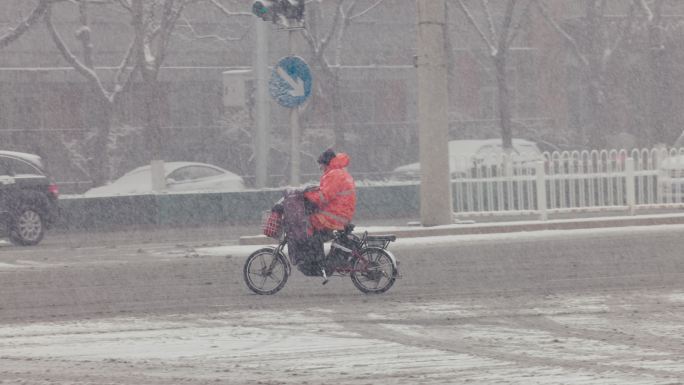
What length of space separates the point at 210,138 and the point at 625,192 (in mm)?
21682

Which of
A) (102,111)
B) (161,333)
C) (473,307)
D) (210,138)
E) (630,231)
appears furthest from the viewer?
(210,138)

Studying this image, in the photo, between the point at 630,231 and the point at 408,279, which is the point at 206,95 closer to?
the point at 630,231

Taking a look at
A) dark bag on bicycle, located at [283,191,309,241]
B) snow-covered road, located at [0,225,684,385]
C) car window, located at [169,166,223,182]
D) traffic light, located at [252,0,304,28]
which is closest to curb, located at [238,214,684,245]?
traffic light, located at [252,0,304,28]

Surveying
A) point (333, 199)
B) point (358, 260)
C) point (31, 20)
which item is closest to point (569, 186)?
point (358, 260)

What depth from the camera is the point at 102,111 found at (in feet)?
124

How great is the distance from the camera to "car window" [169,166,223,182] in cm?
3155

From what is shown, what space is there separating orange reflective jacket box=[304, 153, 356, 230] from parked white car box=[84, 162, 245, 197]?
16676mm

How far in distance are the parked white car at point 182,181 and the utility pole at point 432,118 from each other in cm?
762

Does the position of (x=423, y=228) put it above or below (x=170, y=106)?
below

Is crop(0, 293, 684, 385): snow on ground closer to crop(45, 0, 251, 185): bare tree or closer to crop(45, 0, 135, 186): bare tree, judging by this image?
crop(45, 0, 251, 185): bare tree

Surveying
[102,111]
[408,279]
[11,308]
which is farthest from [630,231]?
[102,111]

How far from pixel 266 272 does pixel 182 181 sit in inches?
680

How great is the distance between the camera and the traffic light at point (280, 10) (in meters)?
22.5

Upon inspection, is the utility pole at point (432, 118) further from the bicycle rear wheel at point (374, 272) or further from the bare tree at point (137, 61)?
the bare tree at point (137, 61)
